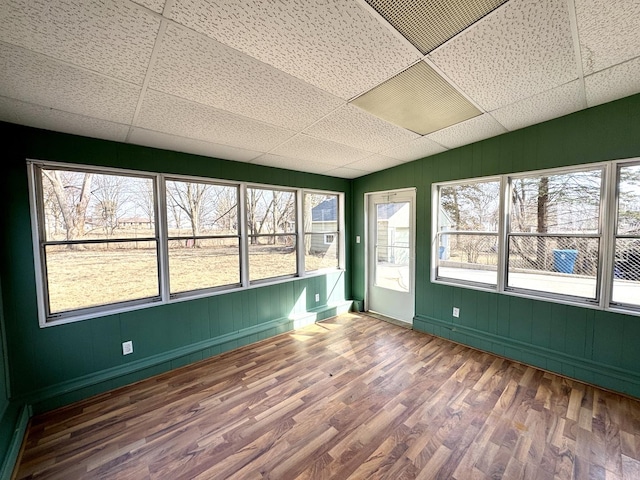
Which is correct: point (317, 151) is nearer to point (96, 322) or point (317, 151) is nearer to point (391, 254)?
point (391, 254)

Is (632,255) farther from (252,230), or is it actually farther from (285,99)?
(252,230)

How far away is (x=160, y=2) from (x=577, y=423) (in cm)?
357

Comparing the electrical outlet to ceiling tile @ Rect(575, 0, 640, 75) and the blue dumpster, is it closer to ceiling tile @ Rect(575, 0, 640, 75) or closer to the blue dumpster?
ceiling tile @ Rect(575, 0, 640, 75)

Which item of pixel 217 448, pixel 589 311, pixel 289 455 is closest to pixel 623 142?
pixel 589 311

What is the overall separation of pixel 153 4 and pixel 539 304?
3775mm

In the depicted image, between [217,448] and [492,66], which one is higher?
[492,66]

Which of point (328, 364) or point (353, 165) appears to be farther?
point (353, 165)

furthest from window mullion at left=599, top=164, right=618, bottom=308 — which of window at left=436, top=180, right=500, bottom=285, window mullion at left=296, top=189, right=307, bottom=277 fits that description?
window mullion at left=296, top=189, right=307, bottom=277

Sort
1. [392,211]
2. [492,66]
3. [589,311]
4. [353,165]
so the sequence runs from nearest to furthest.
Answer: [492,66] → [589,311] → [353,165] → [392,211]

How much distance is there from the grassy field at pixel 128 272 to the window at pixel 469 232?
2490 mm

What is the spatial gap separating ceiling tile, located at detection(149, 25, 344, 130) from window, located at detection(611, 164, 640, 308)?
257cm

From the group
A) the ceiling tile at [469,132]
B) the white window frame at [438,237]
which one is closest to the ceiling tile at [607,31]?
the ceiling tile at [469,132]

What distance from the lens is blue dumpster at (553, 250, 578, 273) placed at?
98.2 inches

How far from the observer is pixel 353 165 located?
367cm
